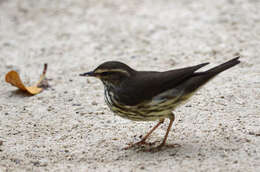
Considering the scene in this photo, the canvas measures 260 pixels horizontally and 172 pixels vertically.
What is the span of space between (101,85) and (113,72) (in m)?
2.39

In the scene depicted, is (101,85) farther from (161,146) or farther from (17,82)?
(161,146)

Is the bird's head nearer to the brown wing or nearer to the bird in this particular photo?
the bird

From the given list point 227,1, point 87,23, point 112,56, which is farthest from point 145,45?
point 227,1

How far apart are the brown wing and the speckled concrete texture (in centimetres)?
81

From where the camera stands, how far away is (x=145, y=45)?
9.84m

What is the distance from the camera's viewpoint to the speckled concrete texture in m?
5.58

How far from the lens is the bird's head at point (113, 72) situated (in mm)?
5777

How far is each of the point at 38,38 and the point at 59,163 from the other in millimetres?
5877

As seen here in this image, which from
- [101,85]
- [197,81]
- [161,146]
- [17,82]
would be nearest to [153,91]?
[197,81]

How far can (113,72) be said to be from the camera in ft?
19.1

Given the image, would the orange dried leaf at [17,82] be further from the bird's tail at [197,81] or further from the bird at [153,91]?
the bird's tail at [197,81]

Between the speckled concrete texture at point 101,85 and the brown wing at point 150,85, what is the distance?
81 centimetres

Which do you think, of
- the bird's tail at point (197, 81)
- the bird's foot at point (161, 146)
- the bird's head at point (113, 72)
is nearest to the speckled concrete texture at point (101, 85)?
the bird's foot at point (161, 146)

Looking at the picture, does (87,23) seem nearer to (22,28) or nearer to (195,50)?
(22,28)
